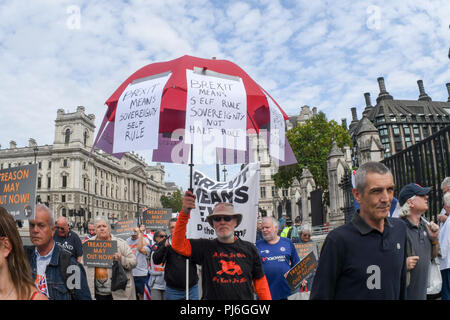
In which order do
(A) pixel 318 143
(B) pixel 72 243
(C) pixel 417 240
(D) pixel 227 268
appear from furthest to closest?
(A) pixel 318 143, (B) pixel 72 243, (D) pixel 227 268, (C) pixel 417 240

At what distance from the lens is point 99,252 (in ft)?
19.2

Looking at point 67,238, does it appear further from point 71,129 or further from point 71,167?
point 71,129

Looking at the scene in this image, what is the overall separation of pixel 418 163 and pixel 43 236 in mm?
10491

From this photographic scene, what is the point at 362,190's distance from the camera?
2.50 meters

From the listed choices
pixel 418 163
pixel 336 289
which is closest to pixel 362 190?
pixel 336 289

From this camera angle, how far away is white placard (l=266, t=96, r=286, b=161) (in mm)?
4656

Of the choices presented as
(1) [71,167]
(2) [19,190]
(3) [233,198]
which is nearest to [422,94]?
(1) [71,167]

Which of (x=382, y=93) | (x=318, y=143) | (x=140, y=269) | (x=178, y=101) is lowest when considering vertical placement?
(x=140, y=269)

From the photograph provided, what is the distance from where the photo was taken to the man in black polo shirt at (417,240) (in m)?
2.62

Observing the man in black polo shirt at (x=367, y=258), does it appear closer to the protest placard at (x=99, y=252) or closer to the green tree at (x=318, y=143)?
the protest placard at (x=99, y=252)

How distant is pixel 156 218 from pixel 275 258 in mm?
4350

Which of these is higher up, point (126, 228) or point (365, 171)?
point (365, 171)

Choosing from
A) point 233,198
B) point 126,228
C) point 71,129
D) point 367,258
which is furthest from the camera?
point 71,129
